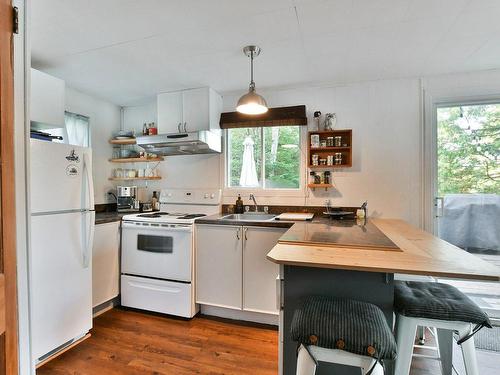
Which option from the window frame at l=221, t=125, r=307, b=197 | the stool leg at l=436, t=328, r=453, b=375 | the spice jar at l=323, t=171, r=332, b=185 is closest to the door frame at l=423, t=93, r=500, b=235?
the spice jar at l=323, t=171, r=332, b=185

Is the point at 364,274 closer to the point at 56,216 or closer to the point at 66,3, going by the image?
the point at 56,216

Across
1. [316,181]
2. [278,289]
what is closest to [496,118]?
[316,181]

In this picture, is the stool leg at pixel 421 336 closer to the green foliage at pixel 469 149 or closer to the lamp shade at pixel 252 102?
the green foliage at pixel 469 149

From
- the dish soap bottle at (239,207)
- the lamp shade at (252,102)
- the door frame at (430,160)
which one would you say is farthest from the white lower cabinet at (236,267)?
the door frame at (430,160)

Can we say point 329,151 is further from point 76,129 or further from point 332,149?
point 76,129

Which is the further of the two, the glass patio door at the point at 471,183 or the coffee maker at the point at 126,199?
the coffee maker at the point at 126,199

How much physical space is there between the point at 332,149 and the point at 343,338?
2.16 m

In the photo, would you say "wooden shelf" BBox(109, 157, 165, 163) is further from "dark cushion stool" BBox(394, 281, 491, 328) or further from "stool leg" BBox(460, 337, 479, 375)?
"stool leg" BBox(460, 337, 479, 375)

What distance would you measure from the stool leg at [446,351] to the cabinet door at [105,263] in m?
2.77

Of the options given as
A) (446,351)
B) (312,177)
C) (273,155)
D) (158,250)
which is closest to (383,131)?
(312,177)

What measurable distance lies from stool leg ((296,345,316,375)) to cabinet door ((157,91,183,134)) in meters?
2.64

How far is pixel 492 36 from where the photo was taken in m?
2.00

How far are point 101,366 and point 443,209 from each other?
3290 millimetres

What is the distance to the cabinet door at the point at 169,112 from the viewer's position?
309cm
